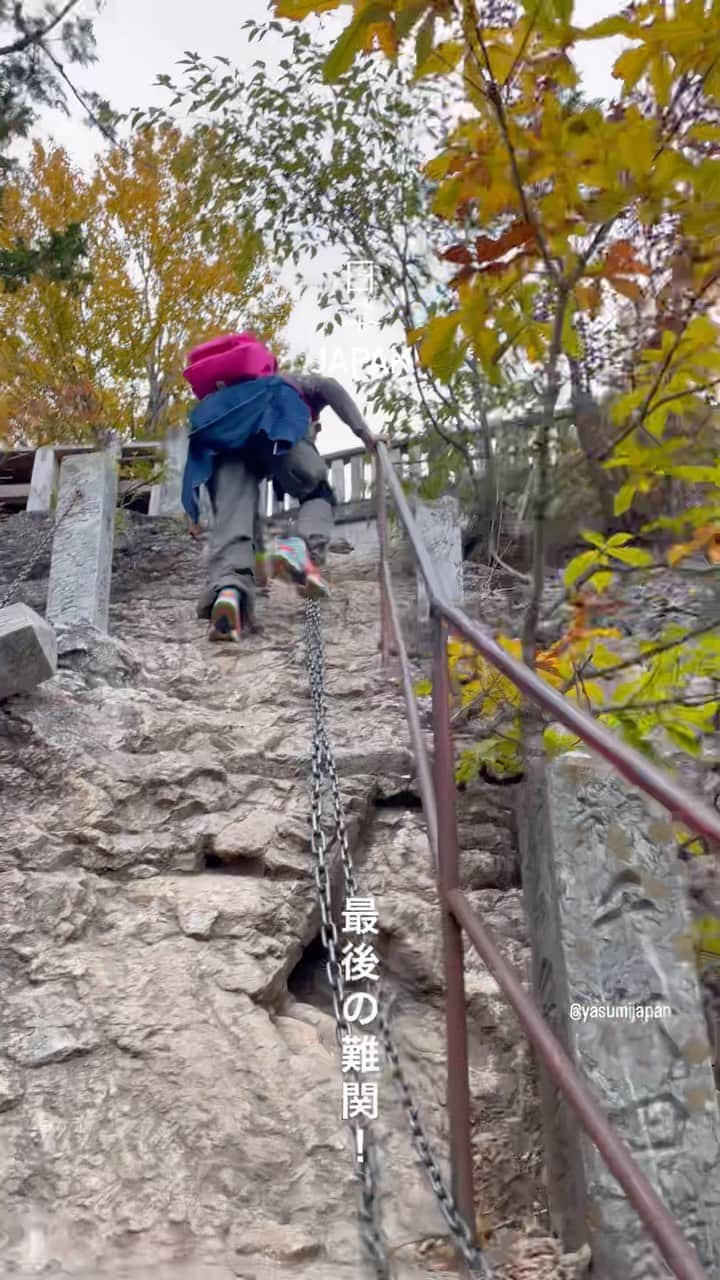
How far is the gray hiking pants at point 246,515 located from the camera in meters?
5.68

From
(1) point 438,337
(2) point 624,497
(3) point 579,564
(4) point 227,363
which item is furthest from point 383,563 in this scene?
(1) point 438,337

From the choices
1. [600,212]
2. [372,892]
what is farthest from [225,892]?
[600,212]

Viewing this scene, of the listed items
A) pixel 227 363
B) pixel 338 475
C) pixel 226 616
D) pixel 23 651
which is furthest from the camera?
pixel 338 475

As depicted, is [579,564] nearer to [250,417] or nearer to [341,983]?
[341,983]

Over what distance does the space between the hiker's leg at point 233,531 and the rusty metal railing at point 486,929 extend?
2390mm

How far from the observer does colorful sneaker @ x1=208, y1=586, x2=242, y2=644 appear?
5.60 metres

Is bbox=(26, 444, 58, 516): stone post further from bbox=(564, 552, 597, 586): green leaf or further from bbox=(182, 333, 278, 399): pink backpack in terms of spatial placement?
bbox=(564, 552, 597, 586): green leaf

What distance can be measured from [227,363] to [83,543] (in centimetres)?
126

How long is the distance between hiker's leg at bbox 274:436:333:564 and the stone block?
2.05 metres

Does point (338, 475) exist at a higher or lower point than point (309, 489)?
higher

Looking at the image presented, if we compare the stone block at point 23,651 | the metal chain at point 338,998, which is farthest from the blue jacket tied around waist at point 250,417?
the metal chain at point 338,998

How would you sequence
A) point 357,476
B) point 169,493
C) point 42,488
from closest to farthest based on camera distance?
1. point 42,488
2. point 169,493
3. point 357,476

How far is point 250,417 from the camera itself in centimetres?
593

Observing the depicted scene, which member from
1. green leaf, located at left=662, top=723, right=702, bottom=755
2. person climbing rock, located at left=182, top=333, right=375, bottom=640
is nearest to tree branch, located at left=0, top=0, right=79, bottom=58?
person climbing rock, located at left=182, top=333, right=375, bottom=640
